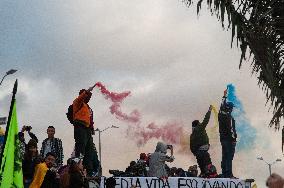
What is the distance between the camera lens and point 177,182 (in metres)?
11.5

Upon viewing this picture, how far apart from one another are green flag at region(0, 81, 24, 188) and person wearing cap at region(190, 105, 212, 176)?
202 inches

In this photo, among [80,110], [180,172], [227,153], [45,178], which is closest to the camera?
[45,178]

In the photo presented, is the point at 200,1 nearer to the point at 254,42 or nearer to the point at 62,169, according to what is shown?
the point at 254,42

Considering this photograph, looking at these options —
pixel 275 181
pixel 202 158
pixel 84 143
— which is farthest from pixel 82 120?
pixel 275 181

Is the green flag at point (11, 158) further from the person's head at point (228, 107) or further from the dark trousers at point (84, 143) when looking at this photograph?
the person's head at point (228, 107)

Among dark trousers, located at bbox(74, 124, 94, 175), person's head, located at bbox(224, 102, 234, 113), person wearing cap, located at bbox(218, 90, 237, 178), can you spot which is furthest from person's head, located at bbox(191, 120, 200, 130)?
dark trousers, located at bbox(74, 124, 94, 175)

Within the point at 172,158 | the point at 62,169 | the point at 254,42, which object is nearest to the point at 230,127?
the point at 172,158

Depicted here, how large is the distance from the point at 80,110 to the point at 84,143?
0.62 meters

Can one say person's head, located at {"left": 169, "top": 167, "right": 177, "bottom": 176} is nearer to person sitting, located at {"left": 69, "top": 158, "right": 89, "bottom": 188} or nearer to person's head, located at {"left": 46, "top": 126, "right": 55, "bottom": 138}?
person's head, located at {"left": 46, "top": 126, "right": 55, "bottom": 138}

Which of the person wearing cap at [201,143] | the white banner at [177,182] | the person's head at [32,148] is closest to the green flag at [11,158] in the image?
the person's head at [32,148]

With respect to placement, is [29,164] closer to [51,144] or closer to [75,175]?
[75,175]

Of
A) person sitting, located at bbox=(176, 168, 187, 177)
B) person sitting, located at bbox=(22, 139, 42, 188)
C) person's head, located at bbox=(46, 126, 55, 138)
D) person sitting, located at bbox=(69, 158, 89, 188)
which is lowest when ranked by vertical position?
person sitting, located at bbox=(69, 158, 89, 188)

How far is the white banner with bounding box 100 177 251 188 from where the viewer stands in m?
10.9

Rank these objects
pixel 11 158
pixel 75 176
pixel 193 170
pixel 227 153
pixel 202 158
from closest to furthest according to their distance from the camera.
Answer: pixel 11 158
pixel 75 176
pixel 227 153
pixel 202 158
pixel 193 170
